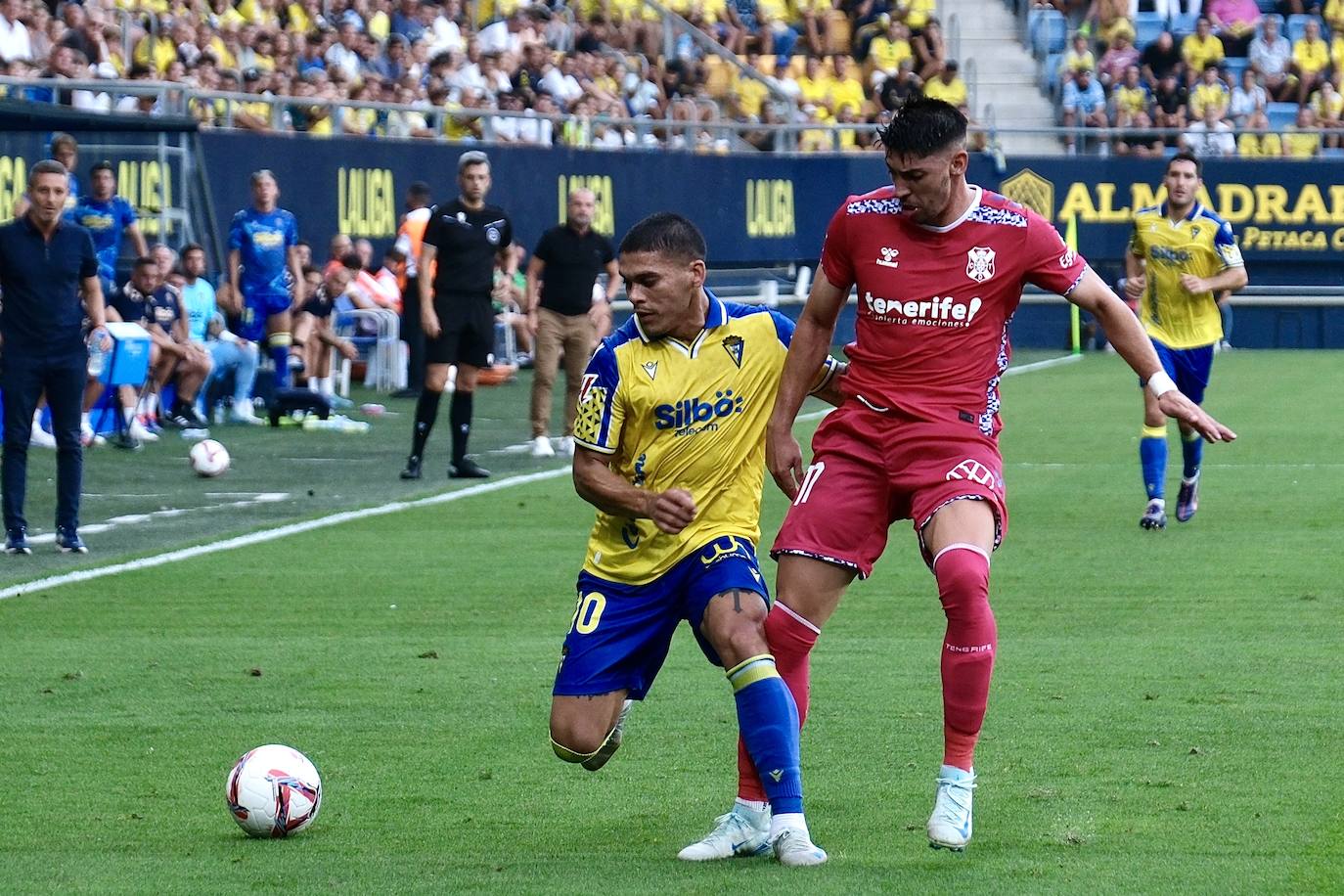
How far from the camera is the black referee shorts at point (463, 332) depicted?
51.9ft

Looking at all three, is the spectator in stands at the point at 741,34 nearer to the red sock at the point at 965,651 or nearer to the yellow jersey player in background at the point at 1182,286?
the yellow jersey player in background at the point at 1182,286

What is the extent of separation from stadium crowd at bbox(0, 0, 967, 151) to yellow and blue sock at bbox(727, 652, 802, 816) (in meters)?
15.4

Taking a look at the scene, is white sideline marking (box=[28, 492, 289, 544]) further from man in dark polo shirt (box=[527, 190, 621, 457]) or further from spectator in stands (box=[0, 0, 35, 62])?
spectator in stands (box=[0, 0, 35, 62])

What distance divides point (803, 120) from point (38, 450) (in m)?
19.4

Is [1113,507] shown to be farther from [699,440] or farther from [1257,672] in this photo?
[699,440]

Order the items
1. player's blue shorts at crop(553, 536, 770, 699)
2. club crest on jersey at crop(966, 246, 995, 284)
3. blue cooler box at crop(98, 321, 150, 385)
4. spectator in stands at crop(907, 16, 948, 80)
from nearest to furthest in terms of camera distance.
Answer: player's blue shorts at crop(553, 536, 770, 699) → club crest on jersey at crop(966, 246, 995, 284) → blue cooler box at crop(98, 321, 150, 385) → spectator in stands at crop(907, 16, 948, 80)

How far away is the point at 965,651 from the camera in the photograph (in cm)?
568

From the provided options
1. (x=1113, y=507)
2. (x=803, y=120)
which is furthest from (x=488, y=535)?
(x=803, y=120)

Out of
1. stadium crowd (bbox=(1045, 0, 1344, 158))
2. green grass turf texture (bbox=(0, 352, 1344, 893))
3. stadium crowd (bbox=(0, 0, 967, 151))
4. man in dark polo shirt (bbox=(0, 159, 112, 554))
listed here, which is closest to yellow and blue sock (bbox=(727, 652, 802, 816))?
green grass turf texture (bbox=(0, 352, 1344, 893))

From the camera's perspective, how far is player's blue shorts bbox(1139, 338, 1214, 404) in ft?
44.1

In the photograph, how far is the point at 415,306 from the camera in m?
24.4

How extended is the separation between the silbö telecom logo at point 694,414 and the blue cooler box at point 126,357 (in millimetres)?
12370

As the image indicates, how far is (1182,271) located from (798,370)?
819cm

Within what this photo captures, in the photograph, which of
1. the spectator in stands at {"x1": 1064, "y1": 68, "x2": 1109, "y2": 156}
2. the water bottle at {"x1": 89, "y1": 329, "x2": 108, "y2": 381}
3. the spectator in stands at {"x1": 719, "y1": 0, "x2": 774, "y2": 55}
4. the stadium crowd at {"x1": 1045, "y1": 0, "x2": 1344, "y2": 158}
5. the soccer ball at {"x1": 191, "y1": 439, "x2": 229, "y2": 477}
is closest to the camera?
the water bottle at {"x1": 89, "y1": 329, "x2": 108, "y2": 381}
